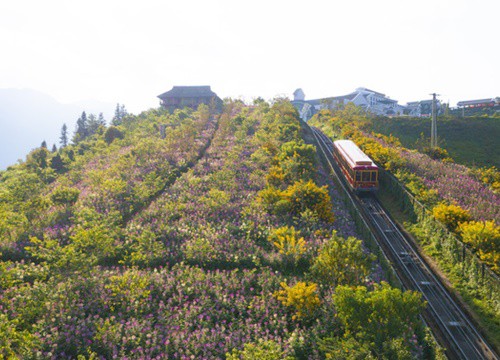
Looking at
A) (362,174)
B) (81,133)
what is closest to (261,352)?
(362,174)

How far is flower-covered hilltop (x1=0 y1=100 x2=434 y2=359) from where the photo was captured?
10.3 meters

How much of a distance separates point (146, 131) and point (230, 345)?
44.9m

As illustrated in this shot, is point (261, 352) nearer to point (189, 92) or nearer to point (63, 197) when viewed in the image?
point (63, 197)

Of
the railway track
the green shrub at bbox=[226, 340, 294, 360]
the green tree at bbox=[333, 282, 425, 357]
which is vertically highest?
the green tree at bbox=[333, 282, 425, 357]

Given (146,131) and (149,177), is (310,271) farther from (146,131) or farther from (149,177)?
(146,131)

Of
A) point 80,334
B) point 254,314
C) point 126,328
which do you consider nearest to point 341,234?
Result: point 254,314

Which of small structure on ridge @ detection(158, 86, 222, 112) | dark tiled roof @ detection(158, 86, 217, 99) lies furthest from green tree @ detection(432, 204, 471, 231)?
dark tiled roof @ detection(158, 86, 217, 99)

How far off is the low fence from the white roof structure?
12.3 ft

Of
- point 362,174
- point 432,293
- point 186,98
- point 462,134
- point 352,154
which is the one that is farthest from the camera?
point 186,98

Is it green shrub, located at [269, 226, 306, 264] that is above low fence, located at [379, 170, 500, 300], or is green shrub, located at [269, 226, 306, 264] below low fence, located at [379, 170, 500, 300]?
above

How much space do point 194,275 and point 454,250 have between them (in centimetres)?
1537

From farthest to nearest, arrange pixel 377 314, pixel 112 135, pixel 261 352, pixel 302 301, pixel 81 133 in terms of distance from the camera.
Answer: pixel 81 133 < pixel 112 135 < pixel 302 301 < pixel 377 314 < pixel 261 352

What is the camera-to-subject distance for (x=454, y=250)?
1880 cm

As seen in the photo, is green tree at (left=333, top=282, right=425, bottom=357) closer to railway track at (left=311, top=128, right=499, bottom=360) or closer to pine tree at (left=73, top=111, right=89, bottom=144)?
railway track at (left=311, top=128, right=499, bottom=360)
